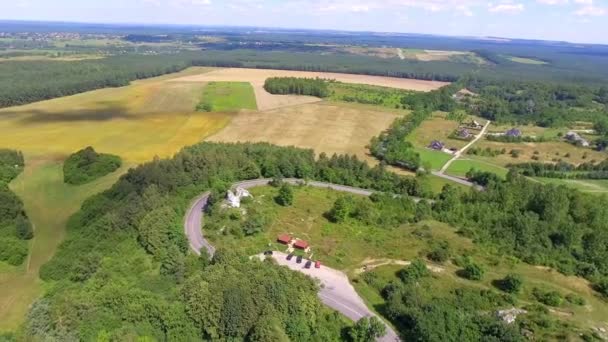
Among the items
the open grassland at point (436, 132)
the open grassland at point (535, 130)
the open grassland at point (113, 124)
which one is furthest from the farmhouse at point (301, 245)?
the open grassland at point (535, 130)

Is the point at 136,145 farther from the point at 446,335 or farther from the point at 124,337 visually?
the point at 446,335

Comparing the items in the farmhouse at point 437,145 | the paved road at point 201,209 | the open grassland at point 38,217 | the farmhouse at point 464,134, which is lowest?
the open grassland at point 38,217

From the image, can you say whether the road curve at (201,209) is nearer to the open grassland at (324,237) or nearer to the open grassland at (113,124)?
the open grassland at (324,237)

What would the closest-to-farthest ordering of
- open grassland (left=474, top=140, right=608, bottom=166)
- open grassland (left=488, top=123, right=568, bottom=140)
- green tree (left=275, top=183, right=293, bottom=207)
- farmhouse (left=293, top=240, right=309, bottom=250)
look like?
farmhouse (left=293, top=240, right=309, bottom=250) → green tree (left=275, top=183, right=293, bottom=207) → open grassland (left=474, top=140, right=608, bottom=166) → open grassland (left=488, top=123, right=568, bottom=140)

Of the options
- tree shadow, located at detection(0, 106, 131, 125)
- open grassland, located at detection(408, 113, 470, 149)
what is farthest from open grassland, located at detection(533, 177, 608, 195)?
tree shadow, located at detection(0, 106, 131, 125)

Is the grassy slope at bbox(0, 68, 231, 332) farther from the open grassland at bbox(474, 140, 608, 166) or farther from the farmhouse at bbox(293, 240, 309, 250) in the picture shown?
the open grassland at bbox(474, 140, 608, 166)
